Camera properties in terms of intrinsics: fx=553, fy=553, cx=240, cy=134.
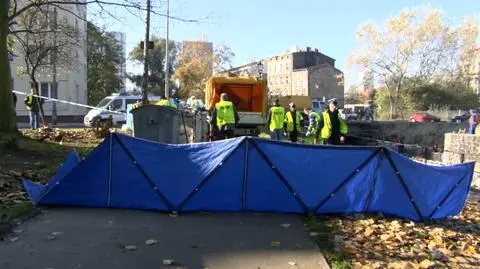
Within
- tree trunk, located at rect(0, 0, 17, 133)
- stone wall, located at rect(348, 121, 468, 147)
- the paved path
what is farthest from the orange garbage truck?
stone wall, located at rect(348, 121, 468, 147)

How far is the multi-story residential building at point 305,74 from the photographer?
373 ft

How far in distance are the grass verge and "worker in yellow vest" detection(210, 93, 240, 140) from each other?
7038 mm

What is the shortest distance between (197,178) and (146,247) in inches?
82.6

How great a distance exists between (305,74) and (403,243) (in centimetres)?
10903

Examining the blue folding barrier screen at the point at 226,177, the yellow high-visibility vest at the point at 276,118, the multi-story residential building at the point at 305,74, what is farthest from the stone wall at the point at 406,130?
the multi-story residential building at the point at 305,74

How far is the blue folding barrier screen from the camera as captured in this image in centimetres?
805

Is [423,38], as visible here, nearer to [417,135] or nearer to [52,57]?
[417,135]

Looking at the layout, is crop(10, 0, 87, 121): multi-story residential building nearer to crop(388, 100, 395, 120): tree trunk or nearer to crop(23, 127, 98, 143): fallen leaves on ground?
crop(23, 127, 98, 143): fallen leaves on ground

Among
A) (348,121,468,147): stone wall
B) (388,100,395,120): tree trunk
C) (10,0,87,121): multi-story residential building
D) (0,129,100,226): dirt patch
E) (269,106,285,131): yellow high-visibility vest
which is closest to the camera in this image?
(0,129,100,226): dirt patch

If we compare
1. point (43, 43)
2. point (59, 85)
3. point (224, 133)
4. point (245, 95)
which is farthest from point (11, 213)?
point (59, 85)

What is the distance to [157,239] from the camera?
646 cm

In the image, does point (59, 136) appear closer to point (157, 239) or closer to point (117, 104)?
point (157, 239)

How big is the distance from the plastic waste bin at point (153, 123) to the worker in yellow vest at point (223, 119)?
1149 millimetres

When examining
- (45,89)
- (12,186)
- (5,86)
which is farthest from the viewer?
(45,89)
